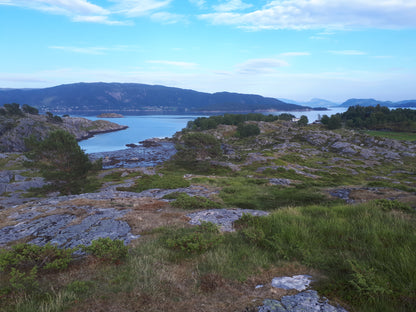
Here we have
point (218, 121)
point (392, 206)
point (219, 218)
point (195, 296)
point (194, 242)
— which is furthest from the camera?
point (218, 121)

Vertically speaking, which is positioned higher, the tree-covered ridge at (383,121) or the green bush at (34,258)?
the tree-covered ridge at (383,121)

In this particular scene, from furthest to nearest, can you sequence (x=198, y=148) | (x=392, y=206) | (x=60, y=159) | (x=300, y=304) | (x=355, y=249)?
(x=198, y=148), (x=60, y=159), (x=392, y=206), (x=355, y=249), (x=300, y=304)

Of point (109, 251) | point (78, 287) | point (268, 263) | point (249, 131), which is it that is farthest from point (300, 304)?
point (249, 131)

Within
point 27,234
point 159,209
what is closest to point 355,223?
point 159,209

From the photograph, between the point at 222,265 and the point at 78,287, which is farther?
the point at 222,265

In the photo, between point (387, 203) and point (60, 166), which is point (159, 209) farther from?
point (60, 166)

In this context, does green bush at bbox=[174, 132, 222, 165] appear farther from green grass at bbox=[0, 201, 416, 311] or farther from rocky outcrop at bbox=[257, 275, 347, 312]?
rocky outcrop at bbox=[257, 275, 347, 312]

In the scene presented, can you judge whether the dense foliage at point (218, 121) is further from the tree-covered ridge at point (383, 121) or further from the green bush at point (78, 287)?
the green bush at point (78, 287)

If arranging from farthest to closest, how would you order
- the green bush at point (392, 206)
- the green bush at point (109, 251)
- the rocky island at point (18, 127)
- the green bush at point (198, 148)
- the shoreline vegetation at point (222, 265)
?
the rocky island at point (18, 127) → the green bush at point (198, 148) → the green bush at point (392, 206) → the green bush at point (109, 251) → the shoreline vegetation at point (222, 265)

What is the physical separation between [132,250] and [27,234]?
26.1ft

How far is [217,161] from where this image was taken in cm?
6306

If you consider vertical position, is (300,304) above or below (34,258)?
above

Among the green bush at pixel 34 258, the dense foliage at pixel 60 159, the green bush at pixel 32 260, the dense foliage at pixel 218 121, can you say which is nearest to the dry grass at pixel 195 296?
the green bush at pixel 32 260

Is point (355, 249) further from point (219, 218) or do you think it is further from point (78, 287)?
point (78, 287)
